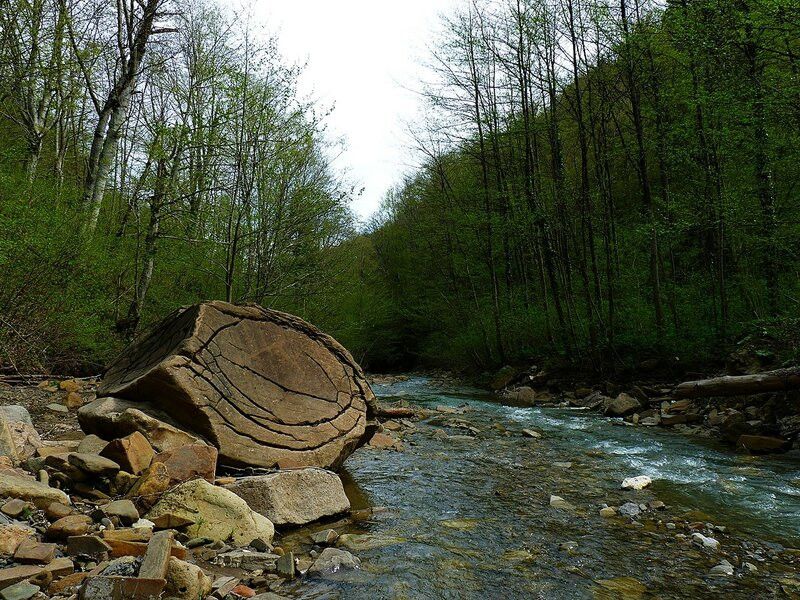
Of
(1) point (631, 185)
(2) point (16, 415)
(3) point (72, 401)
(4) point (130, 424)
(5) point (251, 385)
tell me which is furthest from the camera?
(1) point (631, 185)

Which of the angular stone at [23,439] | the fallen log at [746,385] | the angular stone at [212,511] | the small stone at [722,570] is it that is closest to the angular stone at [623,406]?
the fallen log at [746,385]

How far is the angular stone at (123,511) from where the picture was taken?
3.01 meters

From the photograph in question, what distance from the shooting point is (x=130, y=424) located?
13.2ft

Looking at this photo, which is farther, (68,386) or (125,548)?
(68,386)

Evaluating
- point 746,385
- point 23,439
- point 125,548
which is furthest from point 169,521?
point 746,385

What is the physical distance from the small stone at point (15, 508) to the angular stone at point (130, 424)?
1122mm

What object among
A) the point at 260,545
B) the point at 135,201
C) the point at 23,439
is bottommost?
the point at 260,545

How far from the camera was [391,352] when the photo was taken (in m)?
27.4

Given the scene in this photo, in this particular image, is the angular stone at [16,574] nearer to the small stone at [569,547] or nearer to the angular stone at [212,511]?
the angular stone at [212,511]

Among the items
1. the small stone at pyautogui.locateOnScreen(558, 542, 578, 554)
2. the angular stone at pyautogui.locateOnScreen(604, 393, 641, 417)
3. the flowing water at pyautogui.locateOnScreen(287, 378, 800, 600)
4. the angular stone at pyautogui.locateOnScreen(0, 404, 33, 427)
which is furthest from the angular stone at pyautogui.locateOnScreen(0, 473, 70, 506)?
the angular stone at pyautogui.locateOnScreen(604, 393, 641, 417)

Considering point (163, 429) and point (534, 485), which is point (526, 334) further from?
point (163, 429)

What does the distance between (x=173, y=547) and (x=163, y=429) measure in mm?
1546

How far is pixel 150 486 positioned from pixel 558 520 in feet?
10.1

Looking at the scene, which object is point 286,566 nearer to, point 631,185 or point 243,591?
point 243,591
